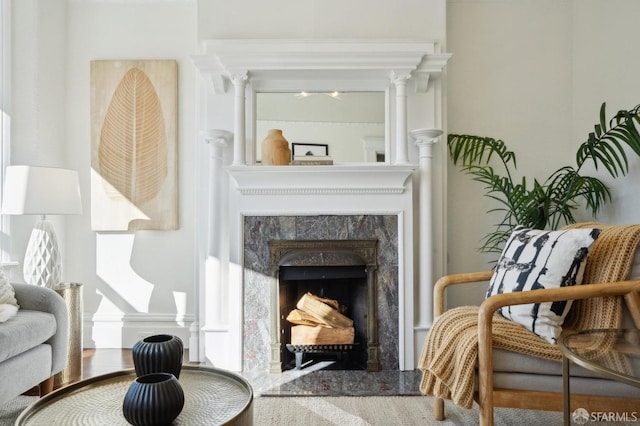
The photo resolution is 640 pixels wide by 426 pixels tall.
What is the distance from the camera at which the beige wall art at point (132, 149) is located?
10.4 ft

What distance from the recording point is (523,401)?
153 centimetres

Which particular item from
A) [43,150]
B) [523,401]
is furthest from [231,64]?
[523,401]

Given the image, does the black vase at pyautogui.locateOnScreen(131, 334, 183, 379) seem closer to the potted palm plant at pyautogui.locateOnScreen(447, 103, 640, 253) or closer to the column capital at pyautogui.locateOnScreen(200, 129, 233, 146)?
the column capital at pyautogui.locateOnScreen(200, 129, 233, 146)

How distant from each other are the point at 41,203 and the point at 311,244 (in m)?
1.52

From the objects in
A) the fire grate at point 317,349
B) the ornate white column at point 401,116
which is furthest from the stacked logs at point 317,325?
the ornate white column at point 401,116

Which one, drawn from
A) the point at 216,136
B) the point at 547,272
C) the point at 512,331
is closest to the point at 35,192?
the point at 216,136

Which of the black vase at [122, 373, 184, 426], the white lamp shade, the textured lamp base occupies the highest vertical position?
the white lamp shade

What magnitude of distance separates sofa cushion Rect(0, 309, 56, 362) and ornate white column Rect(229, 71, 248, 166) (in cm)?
129

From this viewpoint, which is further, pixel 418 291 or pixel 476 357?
pixel 418 291

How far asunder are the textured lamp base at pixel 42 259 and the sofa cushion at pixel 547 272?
236 centimetres

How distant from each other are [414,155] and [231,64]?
1.28 meters

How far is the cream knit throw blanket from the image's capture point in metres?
1.56

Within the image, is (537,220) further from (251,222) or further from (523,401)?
(251,222)

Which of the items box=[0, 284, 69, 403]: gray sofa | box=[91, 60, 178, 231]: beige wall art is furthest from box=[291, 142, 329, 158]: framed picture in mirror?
box=[0, 284, 69, 403]: gray sofa
